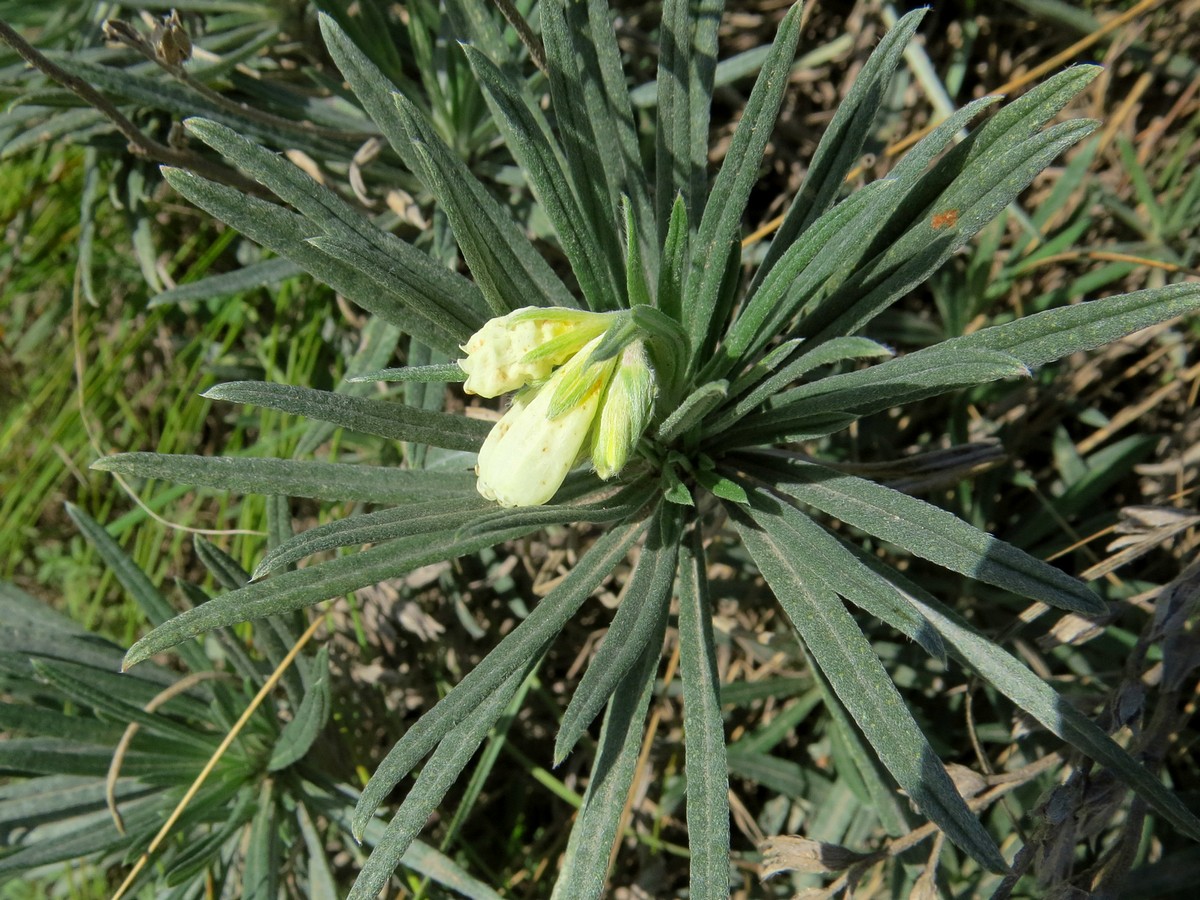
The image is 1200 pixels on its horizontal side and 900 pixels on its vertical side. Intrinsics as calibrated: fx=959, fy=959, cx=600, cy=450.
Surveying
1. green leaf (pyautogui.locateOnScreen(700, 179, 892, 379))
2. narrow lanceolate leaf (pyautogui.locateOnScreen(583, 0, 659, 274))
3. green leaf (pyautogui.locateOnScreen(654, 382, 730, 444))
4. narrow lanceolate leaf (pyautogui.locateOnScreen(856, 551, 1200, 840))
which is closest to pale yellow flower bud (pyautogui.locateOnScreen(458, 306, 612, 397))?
green leaf (pyautogui.locateOnScreen(654, 382, 730, 444))

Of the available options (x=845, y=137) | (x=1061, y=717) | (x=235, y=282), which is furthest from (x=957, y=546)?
(x=235, y=282)

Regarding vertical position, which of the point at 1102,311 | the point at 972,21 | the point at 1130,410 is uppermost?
the point at 972,21

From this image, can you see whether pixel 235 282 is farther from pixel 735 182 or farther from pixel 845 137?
pixel 845 137

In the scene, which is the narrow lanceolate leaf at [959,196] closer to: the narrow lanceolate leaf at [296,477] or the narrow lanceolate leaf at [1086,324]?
the narrow lanceolate leaf at [1086,324]

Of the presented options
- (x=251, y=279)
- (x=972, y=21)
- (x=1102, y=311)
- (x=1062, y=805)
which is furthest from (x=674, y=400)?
(x=972, y=21)

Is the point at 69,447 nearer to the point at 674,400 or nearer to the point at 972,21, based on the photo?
the point at 674,400

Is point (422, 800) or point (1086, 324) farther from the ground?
point (1086, 324)
